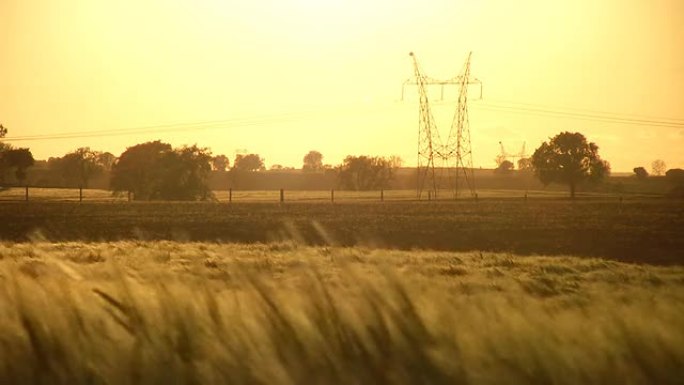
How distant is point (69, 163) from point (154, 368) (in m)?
123

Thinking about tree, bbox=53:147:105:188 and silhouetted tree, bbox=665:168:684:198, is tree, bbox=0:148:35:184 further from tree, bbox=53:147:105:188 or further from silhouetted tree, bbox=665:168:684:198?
silhouetted tree, bbox=665:168:684:198

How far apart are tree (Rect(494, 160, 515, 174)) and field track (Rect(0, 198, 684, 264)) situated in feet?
353

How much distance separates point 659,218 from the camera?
45.8 meters

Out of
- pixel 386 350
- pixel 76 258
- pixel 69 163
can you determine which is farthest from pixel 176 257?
pixel 69 163

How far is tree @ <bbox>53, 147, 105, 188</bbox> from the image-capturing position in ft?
396

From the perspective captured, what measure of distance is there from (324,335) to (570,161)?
94869 mm

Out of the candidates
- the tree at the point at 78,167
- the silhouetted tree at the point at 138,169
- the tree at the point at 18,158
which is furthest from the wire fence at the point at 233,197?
the tree at the point at 78,167

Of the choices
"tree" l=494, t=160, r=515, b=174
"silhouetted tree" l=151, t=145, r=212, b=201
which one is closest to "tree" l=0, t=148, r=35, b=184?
"silhouetted tree" l=151, t=145, r=212, b=201

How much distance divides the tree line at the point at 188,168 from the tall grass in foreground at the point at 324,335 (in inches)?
2775

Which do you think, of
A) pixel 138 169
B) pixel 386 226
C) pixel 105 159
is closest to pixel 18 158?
pixel 138 169

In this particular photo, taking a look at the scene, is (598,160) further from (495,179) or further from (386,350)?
(386,350)

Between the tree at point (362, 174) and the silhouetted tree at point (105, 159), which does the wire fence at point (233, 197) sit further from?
the silhouetted tree at point (105, 159)

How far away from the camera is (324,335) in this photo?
5.12 meters

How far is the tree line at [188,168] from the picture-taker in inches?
2990
